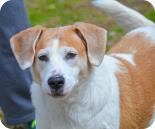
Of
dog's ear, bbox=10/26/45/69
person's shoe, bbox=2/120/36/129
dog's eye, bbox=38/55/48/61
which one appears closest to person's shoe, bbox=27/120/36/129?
person's shoe, bbox=2/120/36/129

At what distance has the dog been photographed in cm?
428

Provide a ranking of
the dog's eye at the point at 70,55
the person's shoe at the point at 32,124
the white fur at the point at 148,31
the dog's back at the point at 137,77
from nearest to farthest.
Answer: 1. the dog's eye at the point at 70,55
2. the dog's back at the point at 137,77
3. the white fur at the point at 148,31
4. the person's shoe at the point at 32,124

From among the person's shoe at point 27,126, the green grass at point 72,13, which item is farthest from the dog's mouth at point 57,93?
the green grass at point 72,13

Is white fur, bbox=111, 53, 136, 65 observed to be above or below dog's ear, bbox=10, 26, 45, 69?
below

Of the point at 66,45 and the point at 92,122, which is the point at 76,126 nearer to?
the point at 92,122

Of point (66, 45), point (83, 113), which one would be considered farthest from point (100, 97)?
point (66, 45)

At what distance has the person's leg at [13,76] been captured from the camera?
16.6 feet

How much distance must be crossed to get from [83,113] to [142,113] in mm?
510

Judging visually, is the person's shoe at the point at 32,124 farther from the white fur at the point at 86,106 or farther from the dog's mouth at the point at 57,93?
the dog's mouth at the point at 57,93

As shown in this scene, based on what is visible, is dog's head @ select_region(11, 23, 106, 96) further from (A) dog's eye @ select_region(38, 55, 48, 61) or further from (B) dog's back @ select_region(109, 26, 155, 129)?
(B) dog's back @ select_region(109, 26, 155, 129)

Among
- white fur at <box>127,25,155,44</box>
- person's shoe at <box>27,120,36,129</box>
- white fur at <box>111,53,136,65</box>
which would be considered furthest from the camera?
person's shoe at <box>27,120,36,129</box>

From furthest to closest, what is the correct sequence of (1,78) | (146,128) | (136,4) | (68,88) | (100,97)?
1. (136,4)
2. (1,78)
3. (146,128)
4. (100,97)
5. (68,88)

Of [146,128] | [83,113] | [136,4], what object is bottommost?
[136,4]

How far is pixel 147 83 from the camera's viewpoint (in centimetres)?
500
